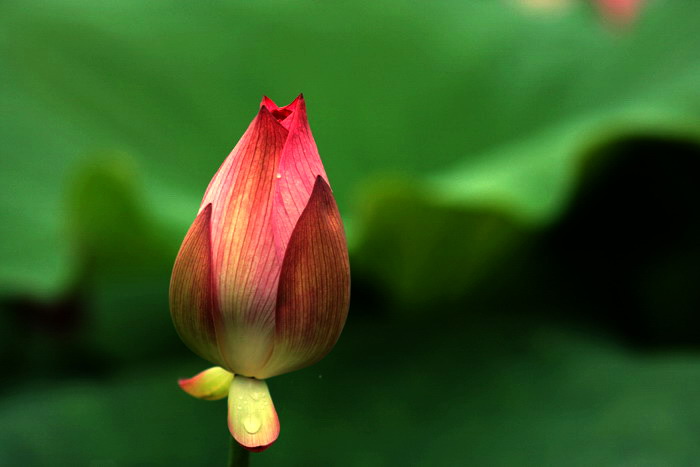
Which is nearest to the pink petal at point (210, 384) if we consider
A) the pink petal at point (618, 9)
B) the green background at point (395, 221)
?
the green background at point (395, 221)

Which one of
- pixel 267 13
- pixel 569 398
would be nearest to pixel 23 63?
pixel 267 13

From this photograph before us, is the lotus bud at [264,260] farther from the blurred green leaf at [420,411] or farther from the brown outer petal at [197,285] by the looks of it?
the blurred green leaf at [420,411]

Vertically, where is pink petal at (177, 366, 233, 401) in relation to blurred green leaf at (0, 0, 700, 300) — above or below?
below

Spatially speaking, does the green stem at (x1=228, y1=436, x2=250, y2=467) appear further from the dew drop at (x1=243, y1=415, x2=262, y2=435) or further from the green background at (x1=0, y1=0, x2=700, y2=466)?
the green background at (x1=0, y1=0, x2=700, y2=466)

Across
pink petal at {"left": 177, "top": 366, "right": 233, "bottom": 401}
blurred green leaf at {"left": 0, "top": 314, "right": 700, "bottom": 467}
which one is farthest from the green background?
pink petal at {"left": 177, "top": 366, "right": 233, "bottom": 401}

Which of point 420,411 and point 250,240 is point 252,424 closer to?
point 250,240

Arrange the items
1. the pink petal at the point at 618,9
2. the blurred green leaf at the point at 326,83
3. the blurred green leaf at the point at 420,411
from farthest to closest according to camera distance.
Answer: the pink petal at the point at 618,9, the blurred green leaf at the point at 326,83, the blurred green leaf at the point at 420,411
